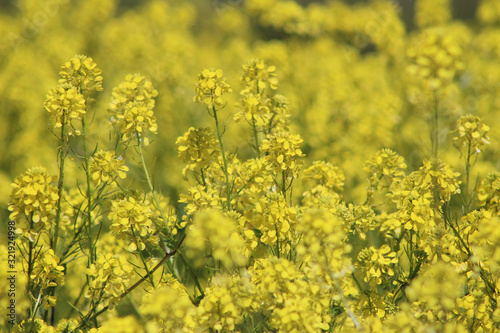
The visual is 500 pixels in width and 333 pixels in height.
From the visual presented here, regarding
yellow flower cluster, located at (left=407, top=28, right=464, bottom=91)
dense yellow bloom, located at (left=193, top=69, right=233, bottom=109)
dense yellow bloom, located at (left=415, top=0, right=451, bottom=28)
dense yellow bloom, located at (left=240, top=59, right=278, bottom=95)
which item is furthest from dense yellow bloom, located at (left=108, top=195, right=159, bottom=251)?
dense yellow bloom, located at (left=415, top=0, right=451, bottom=28)

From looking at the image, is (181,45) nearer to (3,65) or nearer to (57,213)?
(3,65)

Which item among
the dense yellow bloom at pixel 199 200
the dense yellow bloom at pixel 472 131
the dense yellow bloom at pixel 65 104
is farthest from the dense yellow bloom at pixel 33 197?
the dense yellow bloom at pixel 472 131

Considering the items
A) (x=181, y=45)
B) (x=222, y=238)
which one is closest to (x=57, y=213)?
(x=222, y=238)

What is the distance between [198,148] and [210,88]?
259 millimetres

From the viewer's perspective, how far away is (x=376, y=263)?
1964mm

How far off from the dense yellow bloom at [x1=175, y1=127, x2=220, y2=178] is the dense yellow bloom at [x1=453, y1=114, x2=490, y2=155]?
1.04m

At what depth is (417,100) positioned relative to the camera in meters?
1.82

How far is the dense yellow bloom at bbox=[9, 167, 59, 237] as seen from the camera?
1916mm

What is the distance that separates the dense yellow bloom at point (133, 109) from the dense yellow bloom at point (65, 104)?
0.16 m

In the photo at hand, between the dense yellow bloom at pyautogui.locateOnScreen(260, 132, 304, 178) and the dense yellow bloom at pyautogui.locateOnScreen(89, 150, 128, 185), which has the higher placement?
the dense yellow bloom at pyautogui.locateOnScreen(89, 150, 128, 185)

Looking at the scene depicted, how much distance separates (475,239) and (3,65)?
6012 mm

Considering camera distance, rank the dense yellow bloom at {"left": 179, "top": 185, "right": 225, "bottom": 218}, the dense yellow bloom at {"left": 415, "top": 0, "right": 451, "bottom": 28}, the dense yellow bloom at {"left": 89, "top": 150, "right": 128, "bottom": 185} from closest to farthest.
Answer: the dense yellow bloom at {"left": 179, "top": 185, "right": 225, "bottom": 218} → the dense yellow bloom at {"left": 89, "top": 150, "right": 128, "bottom": 185} → the dense yellow bloom at {"left": 415, "top": 0, "right": 451, "bottom": 28}

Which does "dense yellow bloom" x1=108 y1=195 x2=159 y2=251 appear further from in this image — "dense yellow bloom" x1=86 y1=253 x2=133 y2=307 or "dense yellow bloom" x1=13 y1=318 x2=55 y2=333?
"dense yellow bloom" x1=13 y1=318 x2=55 y2=333

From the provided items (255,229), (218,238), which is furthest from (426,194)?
(218,238)
